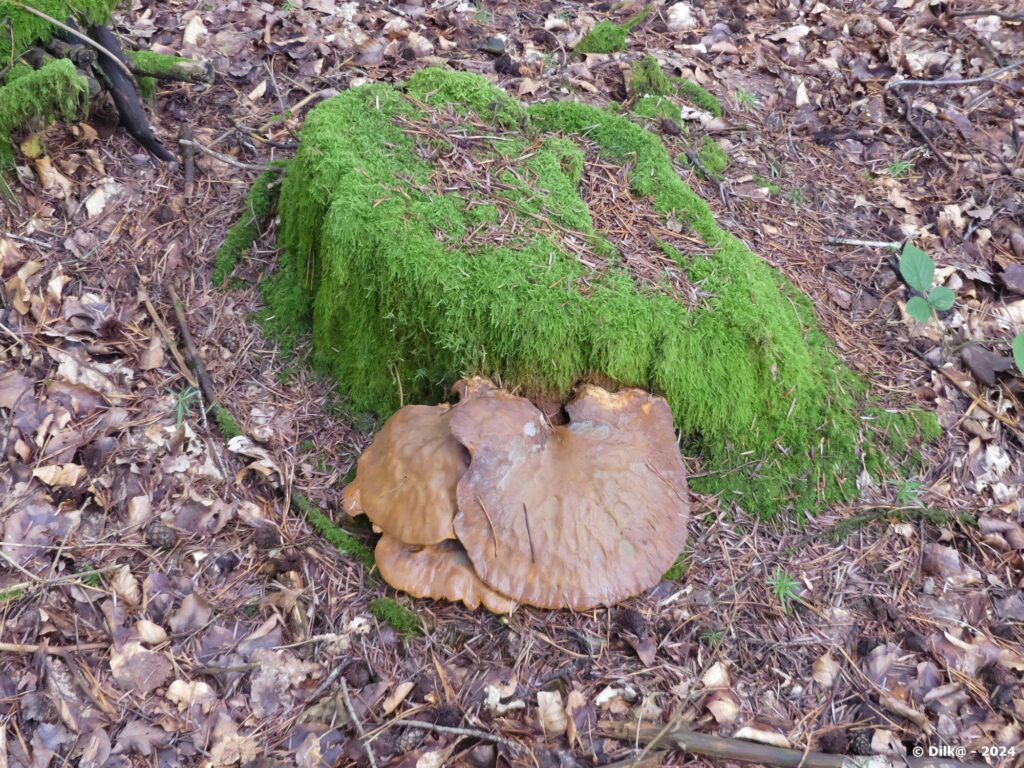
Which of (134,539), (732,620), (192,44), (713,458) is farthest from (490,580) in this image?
(192,44)

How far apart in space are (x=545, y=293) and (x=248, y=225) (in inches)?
81.4

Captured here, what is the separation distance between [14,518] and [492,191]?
8.72 feet

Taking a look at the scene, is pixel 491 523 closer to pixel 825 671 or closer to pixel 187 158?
pixel 825 671

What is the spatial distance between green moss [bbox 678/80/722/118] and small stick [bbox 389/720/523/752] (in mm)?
4623

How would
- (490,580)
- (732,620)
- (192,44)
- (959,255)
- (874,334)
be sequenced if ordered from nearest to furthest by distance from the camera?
(490,580) < (732,620) < (874,334) < (959,255) < (192,44)

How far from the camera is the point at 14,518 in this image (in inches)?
114

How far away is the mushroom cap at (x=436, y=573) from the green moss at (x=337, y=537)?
169 millimetres

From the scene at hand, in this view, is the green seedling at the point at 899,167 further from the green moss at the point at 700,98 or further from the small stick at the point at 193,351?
the small stick at the point at 193,351

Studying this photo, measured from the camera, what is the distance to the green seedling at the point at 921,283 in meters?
3.83

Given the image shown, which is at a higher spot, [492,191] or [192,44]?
[192,44]

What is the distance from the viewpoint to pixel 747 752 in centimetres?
263

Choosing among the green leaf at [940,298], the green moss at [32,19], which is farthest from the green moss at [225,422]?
the green leaf at [940,298]

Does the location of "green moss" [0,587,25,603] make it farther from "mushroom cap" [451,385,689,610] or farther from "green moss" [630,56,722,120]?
"green moss" [630,56,722,120]

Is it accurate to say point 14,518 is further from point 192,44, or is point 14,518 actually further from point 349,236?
point 192,44
